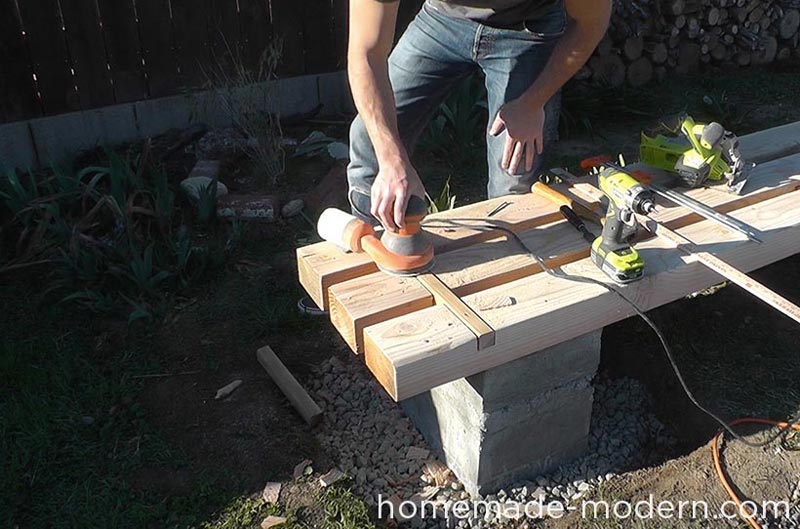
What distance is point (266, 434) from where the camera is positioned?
8.86 ft

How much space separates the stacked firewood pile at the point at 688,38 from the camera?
5492mm

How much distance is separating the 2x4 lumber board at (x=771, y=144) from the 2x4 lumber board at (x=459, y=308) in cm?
159

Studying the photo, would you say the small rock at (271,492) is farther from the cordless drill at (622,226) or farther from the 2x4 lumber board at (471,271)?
the cordless drill at (622,226)

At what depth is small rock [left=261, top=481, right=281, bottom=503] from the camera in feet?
8.03

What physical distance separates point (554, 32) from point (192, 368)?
188 cm

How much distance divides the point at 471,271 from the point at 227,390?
1153 mm

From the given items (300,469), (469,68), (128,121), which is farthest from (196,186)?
(300,469)

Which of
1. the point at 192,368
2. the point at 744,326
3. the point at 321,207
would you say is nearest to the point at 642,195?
the point at 744,326

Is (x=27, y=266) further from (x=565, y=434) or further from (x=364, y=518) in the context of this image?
(x=565, y=434)

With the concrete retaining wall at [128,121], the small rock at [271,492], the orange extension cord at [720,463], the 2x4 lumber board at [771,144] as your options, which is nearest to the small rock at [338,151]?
the concrete retaining wall at [128,121]

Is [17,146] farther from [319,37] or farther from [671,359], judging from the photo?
[671,359]

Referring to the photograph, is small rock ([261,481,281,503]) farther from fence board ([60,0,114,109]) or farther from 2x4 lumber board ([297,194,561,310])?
fence board ([60,0,114,109])

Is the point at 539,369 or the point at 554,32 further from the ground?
the point at 554,32

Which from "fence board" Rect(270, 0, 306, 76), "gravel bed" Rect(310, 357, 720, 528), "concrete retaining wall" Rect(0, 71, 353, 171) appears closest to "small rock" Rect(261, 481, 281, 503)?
"gravel bed" Rect(310, 357, 720, 528)
